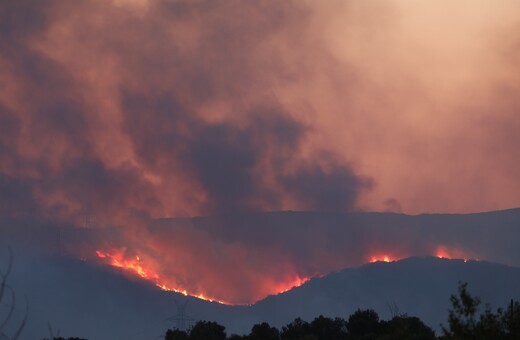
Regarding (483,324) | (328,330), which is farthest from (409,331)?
(328,330)

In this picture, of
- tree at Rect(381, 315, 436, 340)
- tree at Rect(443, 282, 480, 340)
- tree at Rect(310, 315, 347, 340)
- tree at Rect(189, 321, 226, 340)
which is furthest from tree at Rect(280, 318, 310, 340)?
tree at Rect(443, 282, 480, 340)

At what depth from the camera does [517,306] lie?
123 ft

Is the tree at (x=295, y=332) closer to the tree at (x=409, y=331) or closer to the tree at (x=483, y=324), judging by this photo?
the tree at (x=409, y=331)

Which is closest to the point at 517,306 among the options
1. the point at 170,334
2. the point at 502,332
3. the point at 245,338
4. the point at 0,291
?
the point at 502,332

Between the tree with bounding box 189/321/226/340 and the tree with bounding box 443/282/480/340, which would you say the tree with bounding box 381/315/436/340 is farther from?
the tree with bounding box 189/321/226/340

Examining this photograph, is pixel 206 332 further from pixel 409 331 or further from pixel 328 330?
pixel 409 331

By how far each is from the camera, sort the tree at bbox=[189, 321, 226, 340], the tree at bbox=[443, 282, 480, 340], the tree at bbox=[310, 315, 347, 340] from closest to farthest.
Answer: the tree at bbox=[443, 282, 480, 340], the tree at bbox=[189, 321, 226, 340], the tree at bbox=[310, 315, 347, 340]

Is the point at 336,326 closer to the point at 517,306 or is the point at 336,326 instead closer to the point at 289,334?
the point at 289,334

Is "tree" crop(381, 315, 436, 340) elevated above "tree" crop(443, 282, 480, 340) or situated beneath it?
elevated above

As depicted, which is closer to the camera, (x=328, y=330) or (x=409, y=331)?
(x=409, y=331)

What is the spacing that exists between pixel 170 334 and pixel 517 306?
62720mm

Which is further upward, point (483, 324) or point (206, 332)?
point (206, 332)

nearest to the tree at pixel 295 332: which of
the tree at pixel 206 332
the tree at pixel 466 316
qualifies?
the tree at pixel 206 332

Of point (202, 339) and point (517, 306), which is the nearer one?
point (517, 306)
